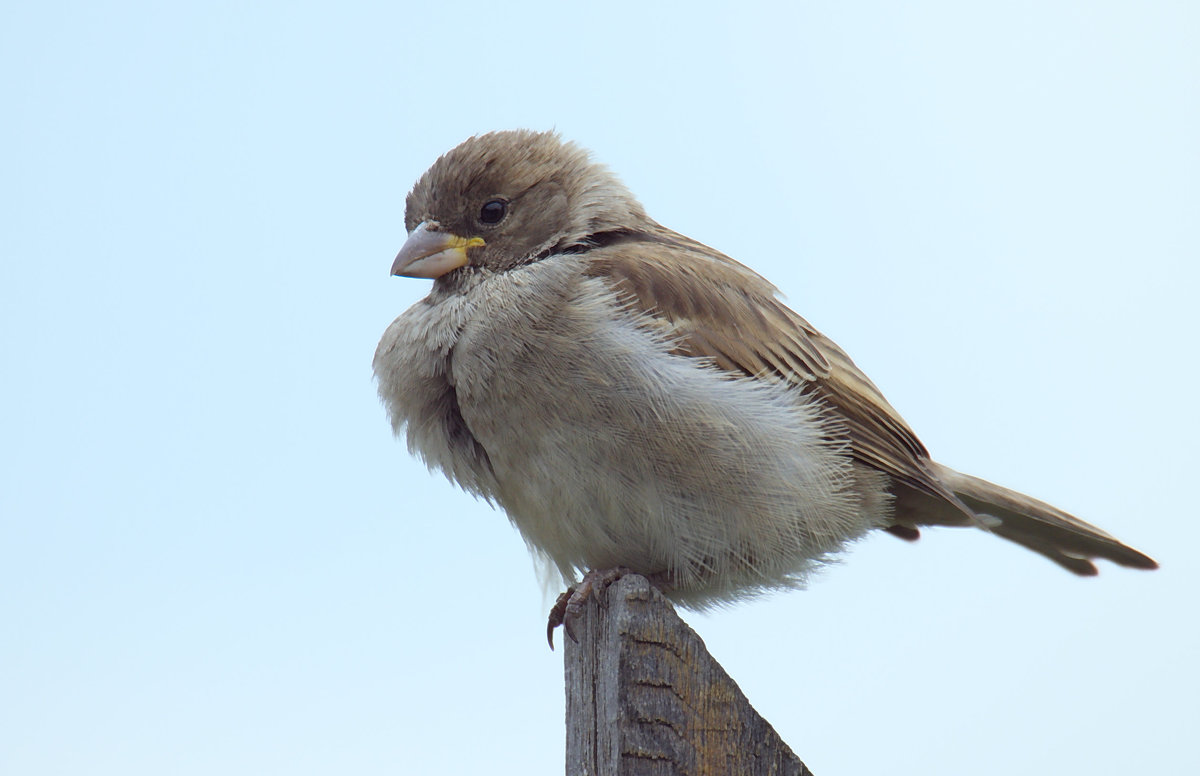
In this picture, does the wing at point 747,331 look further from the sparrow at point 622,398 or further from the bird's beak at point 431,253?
the bird's beak at point 431,253

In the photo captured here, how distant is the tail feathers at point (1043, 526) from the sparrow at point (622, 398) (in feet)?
0.18

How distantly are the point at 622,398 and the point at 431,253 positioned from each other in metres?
1.04

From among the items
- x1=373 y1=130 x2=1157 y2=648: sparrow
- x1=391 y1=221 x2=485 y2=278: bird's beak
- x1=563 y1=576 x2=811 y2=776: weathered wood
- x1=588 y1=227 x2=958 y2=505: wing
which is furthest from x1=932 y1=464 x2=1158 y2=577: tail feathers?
x1=563 y1=576 x2=811 y2=776: weathered wood

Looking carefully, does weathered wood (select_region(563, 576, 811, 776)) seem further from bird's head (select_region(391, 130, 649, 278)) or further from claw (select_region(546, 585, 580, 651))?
bird's head (select_region(391, 130, 649, 278))

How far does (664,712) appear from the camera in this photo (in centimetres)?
209

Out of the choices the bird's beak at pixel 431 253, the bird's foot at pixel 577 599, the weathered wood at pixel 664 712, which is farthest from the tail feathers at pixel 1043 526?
the weathered wood at pixel 664 712

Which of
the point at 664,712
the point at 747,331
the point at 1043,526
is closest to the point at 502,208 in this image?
the point at 747,331

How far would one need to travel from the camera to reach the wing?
12.0 feet

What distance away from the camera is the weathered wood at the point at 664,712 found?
81.4 inches

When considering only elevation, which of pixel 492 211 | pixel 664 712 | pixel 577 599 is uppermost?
pixel 492 211

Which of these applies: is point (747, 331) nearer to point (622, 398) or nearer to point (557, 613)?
point (622, 398)

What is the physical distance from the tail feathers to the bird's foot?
166 centimetres

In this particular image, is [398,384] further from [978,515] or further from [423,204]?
[978,515]

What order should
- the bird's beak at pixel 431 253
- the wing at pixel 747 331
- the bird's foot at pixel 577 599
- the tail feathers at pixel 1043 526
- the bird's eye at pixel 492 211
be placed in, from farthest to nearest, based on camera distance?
the tail feathers at pixel 1043 526 → the bird's eye at pixel 492 211 → the bird's beak at pixel 431 253 → the wing at pixel 747 331 → the bird's foot at pixel 577 599
